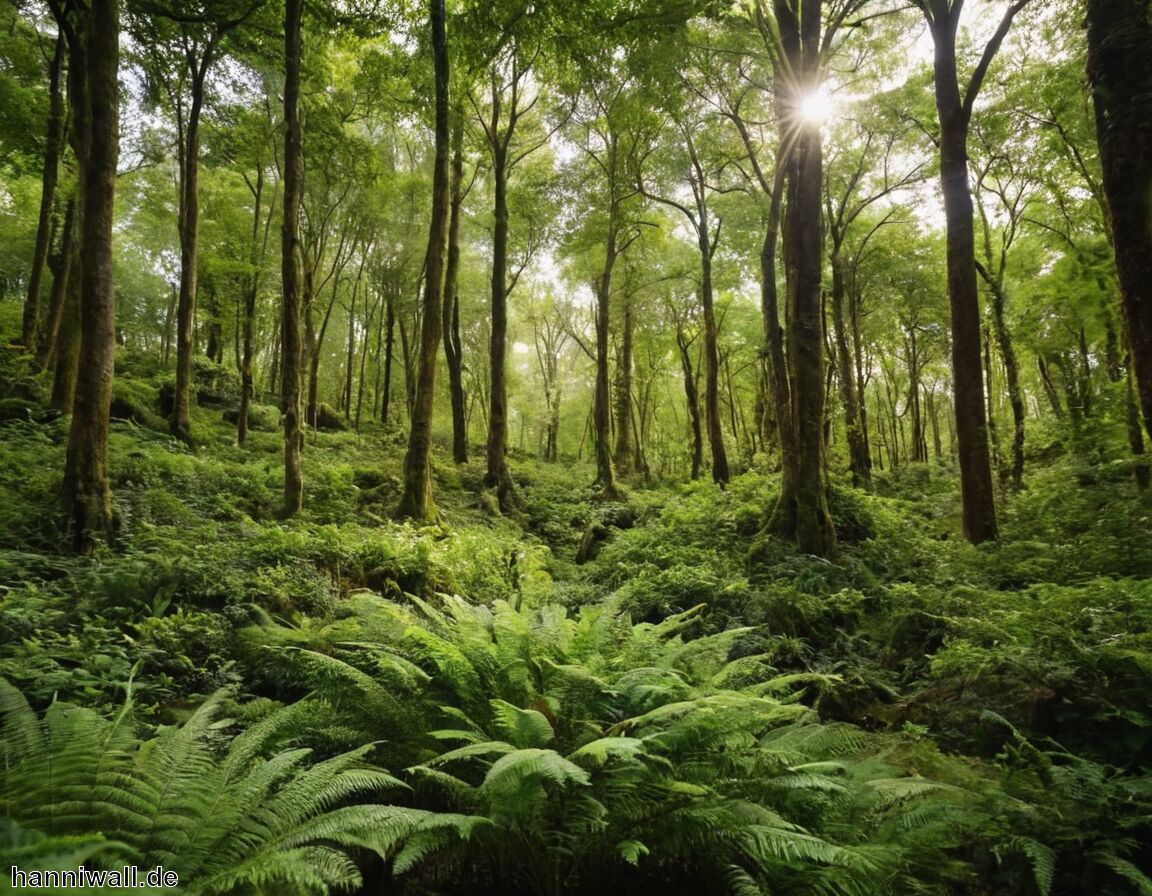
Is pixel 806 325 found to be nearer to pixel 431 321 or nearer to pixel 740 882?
pixel 431 321

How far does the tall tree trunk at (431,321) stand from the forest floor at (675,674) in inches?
59.2

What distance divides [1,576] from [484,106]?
54.8 ft

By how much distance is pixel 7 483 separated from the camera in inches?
279

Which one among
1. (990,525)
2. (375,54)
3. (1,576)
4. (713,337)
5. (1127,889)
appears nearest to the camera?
(1127,889)

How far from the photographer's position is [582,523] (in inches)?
584

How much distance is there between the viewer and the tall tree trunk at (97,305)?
644 centimetres

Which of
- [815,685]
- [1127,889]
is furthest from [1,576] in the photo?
[1127,889]

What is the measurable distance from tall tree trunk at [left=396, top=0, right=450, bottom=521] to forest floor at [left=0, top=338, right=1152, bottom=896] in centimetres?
150

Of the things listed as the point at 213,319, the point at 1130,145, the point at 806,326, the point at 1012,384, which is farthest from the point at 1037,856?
the point at 213,319

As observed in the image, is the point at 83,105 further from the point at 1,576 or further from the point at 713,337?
the point at 713,337

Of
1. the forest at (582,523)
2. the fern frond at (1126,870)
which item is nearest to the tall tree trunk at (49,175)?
the forest at (582,523)

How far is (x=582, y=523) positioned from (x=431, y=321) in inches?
255

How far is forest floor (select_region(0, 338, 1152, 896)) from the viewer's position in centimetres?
251

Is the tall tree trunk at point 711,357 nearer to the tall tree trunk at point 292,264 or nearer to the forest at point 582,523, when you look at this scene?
the forest at point 582,523
